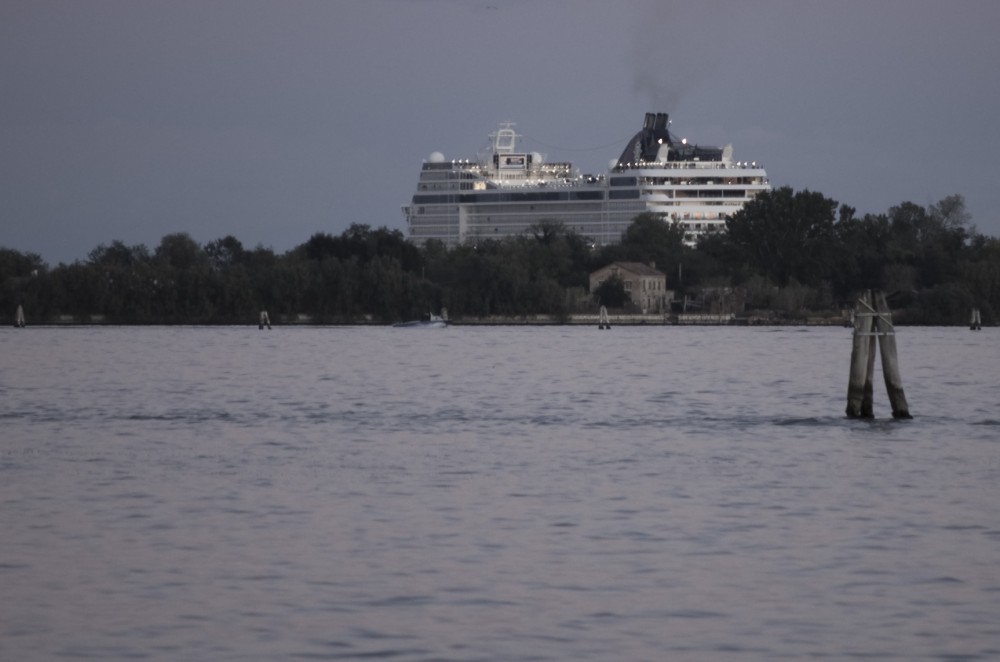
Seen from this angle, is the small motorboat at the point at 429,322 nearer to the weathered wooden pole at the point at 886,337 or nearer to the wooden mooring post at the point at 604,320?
the wooden mooring post at the point at 604,320

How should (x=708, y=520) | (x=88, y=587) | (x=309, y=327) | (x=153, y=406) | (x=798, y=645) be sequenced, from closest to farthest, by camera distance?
(x=798, y=645) → (x=88, y=587) → (x=708, y=520) → (x=153, y=406) → (x=309, y=327)

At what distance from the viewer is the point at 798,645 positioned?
1157 cm

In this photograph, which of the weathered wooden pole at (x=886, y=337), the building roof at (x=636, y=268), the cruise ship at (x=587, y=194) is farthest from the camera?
the cruise ship at (x=587, y=194)

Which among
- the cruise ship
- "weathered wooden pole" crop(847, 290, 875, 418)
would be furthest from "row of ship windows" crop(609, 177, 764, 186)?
"weathered wooden pole" crop(847, 290, 875, 418)

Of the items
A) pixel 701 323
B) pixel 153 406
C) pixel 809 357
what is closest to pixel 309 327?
pixel 701 323

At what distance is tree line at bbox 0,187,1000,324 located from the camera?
117 metres

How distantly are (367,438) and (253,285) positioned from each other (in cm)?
9291

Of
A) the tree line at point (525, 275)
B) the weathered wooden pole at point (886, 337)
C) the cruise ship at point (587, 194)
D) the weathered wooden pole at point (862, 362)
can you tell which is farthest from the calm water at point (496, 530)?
the cruise ship at point (587, 194)

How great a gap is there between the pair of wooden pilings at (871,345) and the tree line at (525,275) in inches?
3457

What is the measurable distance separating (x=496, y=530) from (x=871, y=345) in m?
13.4

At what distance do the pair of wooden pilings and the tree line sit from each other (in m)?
87.8

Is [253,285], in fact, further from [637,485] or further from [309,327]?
[637,485]

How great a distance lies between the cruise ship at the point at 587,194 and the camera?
561 feet

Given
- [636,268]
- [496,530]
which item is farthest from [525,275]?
[496,530]
